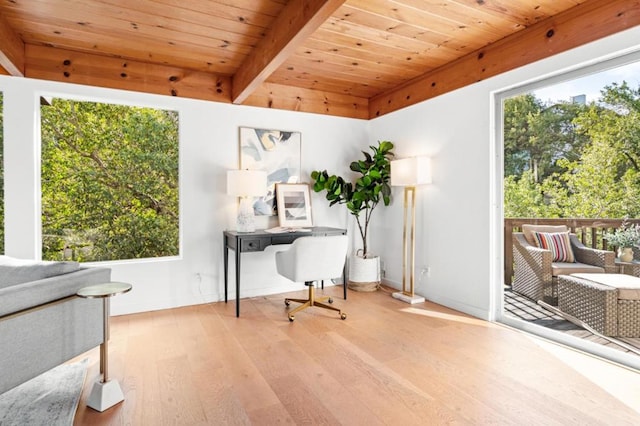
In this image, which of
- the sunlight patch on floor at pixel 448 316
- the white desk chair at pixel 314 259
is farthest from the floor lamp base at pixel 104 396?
the sunlight patch on floor at pixel 448 316

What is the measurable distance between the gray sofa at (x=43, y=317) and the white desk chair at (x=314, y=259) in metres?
1.51

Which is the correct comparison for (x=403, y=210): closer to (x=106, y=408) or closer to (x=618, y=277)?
(x=618, y=277)

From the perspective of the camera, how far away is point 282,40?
2.55 m

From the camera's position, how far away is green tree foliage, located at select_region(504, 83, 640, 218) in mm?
2406

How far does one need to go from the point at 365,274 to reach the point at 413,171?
1.36m

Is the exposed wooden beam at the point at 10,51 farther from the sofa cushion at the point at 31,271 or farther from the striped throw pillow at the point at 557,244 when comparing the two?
the striped throw pillow at the point at 557,244

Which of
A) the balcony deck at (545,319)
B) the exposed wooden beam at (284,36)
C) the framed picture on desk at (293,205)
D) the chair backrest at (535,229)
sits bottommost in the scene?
the balcony deck at (545,319)

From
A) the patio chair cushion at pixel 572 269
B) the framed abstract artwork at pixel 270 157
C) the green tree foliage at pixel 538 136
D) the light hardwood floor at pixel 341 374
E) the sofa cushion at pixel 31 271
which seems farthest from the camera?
the framed abstract artwork at pixel 270 157

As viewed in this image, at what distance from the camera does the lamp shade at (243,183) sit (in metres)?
3.58

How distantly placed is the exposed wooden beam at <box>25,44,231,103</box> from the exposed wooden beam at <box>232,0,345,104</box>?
43 centimetres

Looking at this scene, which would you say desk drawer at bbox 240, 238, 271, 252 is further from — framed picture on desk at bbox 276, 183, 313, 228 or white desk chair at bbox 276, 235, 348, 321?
framed picture on desk at bbox 276, 183, 313, 228

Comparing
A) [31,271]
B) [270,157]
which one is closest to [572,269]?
[270,157]

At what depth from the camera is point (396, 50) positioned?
10.8 feet

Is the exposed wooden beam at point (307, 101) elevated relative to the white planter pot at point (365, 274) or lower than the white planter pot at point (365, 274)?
elevated
